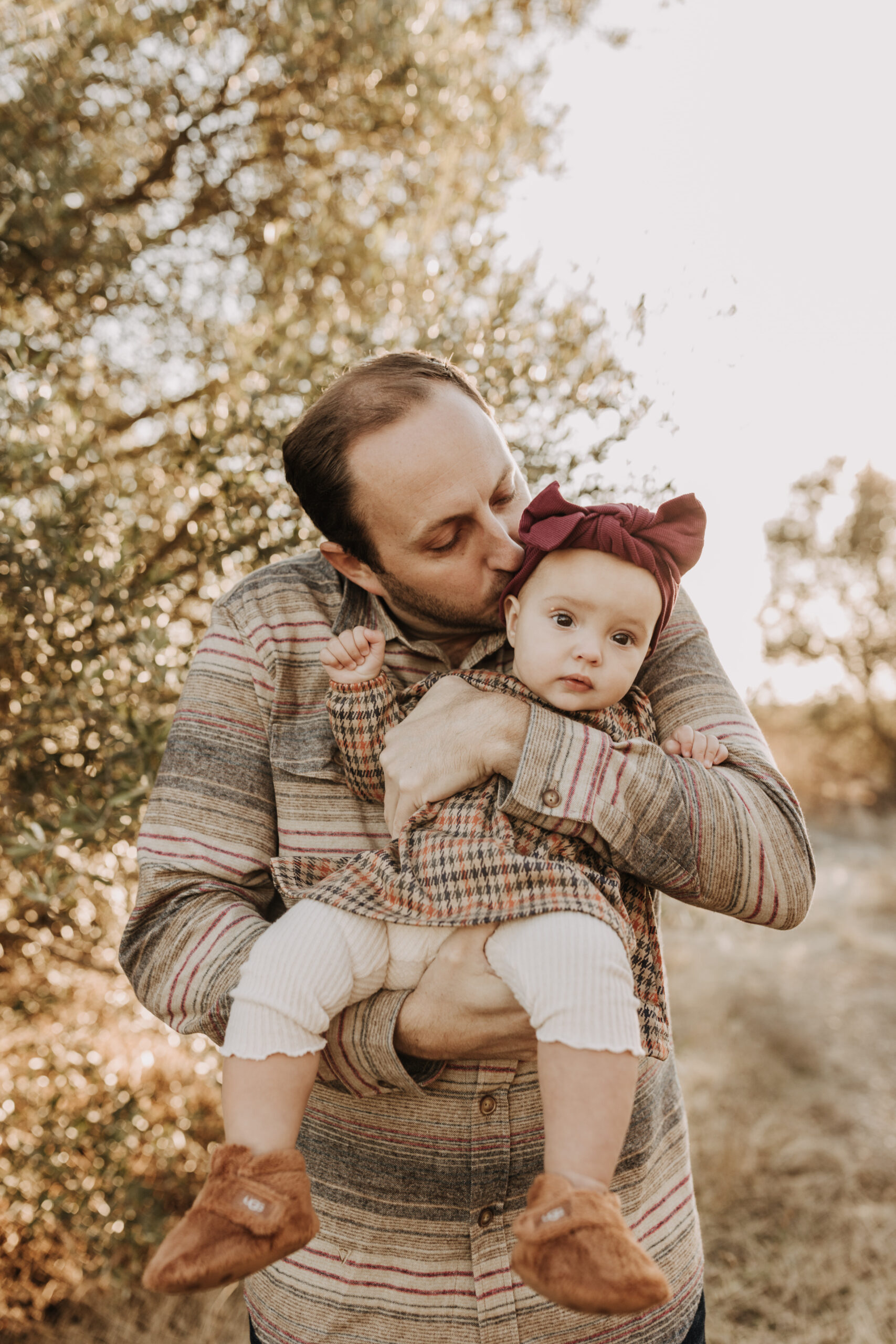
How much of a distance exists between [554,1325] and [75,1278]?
9.16 ft

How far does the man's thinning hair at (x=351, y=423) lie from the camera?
192cm

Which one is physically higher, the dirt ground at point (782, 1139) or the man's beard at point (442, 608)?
the man's beard at point (442, 608)

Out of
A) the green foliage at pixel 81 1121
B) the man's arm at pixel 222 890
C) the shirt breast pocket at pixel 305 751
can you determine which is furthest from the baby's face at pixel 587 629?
the green foliage at pixel 81 1121

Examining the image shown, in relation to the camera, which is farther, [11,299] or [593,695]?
[11,299]

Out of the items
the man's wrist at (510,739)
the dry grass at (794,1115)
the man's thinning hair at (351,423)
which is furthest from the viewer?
the dry grass at (794,1115)

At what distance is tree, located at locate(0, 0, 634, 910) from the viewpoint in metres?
2.88

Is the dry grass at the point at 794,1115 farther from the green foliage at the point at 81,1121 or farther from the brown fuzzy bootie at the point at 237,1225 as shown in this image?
the brown fuzzy bootie at the point at 237,1225

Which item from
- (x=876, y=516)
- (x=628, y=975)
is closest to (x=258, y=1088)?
(x=628, y=975)

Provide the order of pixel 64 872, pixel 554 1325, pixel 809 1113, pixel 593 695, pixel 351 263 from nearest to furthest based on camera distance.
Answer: pixel 554 1325 → pixel 593 695 → pixel 64 872 → pixel 351 263 → pixel 809 1113

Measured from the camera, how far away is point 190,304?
438 cm

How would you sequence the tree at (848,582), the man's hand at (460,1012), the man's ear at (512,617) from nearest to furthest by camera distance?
the man's hand at (460,1012), the man's ear at (512,617), the tree at (848,582)

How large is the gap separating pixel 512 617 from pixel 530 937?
2.21 feet

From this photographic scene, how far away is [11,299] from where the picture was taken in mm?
3781

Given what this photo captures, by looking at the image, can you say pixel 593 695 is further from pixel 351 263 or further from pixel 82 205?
pixel 82 205
